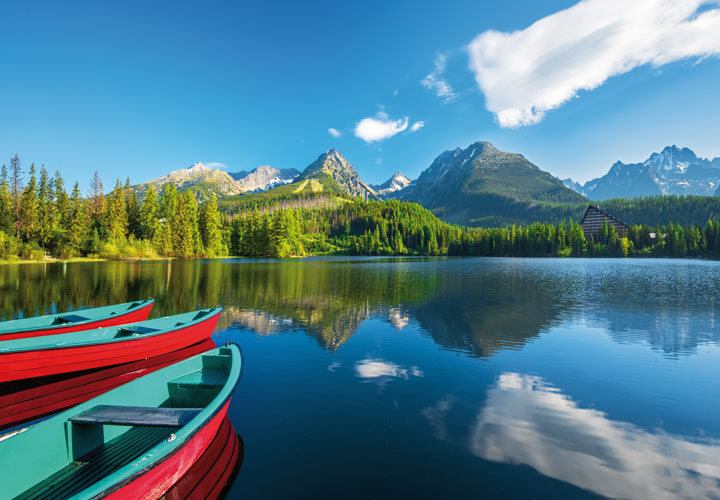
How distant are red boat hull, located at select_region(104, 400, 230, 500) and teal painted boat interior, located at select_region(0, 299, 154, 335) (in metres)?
13.8

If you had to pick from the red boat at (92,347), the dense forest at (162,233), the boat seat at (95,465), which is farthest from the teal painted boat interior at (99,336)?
the dense forest at (162,233)

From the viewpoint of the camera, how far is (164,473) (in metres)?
5.77

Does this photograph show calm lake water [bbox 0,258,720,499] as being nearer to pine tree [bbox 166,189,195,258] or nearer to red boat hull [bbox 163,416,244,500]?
red boat hull [bbox 163,416,244,500]

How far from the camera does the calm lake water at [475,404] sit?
7.70m

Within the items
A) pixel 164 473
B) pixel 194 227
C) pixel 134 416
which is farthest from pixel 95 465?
pixel 194 227

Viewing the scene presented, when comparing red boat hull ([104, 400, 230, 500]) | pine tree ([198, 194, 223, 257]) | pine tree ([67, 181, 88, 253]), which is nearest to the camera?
red boat hull ([104, 400, 230, 500])

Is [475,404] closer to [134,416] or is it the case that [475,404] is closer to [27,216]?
[134,416]

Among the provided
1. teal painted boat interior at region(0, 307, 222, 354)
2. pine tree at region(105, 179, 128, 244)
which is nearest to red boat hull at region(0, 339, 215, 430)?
teal painted boat interior at region(0, 307, 222, 354)

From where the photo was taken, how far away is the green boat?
5.26 meters

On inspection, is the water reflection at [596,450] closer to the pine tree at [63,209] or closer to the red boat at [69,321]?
the red boat at [69,321]

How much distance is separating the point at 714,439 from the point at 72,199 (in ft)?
424

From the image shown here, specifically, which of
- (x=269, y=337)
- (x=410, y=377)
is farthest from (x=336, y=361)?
(x=269, y=337)

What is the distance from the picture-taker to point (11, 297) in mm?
30922

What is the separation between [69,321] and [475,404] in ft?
68.8
